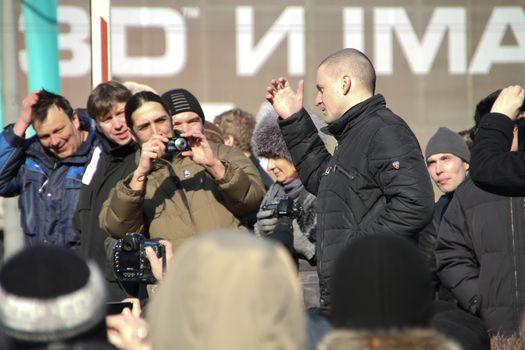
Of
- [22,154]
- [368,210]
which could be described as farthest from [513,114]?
[22,154]

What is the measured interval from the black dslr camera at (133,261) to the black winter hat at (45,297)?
94.5 inches

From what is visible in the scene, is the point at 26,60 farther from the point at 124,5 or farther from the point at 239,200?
the point at 239,200

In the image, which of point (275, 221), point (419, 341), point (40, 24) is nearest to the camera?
point (419, 341)

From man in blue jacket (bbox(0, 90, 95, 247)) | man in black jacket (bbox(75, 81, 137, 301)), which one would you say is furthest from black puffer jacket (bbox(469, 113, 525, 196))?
man in blue jacket (bbox(0, 90, 95, 247))

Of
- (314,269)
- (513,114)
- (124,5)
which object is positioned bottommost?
(314,269)

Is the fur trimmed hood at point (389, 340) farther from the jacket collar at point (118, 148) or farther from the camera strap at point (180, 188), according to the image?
the jacket collar at point (118, 148)

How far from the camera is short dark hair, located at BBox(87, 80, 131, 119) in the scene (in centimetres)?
634

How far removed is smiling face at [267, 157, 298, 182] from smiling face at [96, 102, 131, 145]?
0.83 m

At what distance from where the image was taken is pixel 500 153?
13.6 ft

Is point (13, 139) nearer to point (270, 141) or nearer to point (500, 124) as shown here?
point (270, 141)

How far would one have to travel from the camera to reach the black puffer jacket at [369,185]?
4.76 m

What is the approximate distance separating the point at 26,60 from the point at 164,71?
1.47 metres

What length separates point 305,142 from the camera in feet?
17.8

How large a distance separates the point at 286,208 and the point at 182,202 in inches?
22.6
